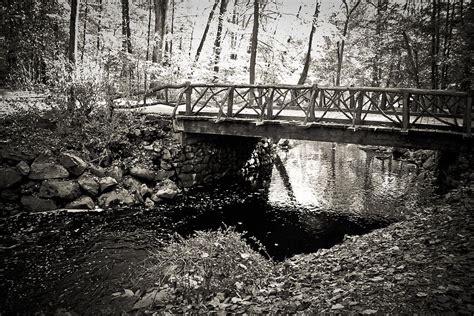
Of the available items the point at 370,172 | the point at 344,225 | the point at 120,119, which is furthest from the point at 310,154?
the point at 120,119

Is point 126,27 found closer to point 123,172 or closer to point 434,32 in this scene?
point 123,172

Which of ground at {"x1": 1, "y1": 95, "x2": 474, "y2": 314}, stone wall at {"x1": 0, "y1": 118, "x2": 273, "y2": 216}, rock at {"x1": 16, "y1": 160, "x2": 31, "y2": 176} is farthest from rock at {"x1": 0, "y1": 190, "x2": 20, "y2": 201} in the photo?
ground at {"x1": 1, "y1": 95, "x2": 474, "y2": 314}

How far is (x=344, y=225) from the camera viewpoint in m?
9.41

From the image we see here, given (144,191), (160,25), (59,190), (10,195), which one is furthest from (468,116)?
(160,25)

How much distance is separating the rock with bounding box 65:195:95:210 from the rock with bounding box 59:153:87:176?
94 centimetres

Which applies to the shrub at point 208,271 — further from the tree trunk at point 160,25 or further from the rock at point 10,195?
the tree trunk at point 160,25

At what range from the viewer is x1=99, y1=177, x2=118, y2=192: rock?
9592 millimetres

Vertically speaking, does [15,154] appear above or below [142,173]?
above

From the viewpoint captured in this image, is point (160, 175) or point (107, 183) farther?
point (160, 175)

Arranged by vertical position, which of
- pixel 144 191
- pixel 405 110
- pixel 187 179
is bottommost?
pixel 144 191

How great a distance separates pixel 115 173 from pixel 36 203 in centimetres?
240

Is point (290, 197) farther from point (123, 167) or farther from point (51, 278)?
point (51, 278)

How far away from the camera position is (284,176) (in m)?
14.9

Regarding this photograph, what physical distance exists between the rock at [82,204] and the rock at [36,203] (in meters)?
0.44
